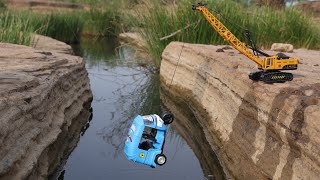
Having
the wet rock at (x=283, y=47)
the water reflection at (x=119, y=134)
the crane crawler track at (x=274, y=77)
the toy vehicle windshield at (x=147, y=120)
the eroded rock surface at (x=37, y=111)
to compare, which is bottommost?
the water reflection at (x=119, y=134)

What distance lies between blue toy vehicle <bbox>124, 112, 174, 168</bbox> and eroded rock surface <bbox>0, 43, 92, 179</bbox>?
32.2 inches

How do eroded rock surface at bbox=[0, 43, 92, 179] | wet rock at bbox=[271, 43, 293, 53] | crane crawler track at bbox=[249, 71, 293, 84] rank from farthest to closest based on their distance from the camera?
1. wet rock at bbox=[271, 43, 293, 53]
2. crane crawler track at bbox=[249, 71, 293, 84]
3. eroded rock surface at bbox=[0, 43, 92, 179]

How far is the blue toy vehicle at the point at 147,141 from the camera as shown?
12.8 feet

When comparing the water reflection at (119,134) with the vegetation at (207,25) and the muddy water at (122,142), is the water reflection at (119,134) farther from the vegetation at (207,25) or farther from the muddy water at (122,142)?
the vegetation at (207,25)

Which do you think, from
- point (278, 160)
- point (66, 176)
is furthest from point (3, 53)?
point (278, 160)

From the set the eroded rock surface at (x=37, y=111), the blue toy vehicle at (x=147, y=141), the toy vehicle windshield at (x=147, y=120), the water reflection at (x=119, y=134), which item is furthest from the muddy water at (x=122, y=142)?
the toy vehicle windshield at (x=147, y=120)

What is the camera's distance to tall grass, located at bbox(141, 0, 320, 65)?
9.96m

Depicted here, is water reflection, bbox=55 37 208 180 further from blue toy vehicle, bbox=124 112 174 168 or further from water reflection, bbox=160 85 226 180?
blue toy vehicle, bbox=124 112 174 168

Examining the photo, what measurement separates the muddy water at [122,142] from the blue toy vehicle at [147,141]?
40.7 inches

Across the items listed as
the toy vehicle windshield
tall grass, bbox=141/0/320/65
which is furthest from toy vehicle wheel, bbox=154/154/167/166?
tall grass, bbox=141/0/320/65

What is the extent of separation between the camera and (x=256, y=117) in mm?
4773

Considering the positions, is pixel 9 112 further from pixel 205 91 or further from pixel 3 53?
pixel 205 91

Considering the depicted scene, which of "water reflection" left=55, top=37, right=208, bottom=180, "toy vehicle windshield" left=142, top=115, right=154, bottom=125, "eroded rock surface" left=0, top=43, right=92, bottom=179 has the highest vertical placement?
"toy vehicle windshield" left=142, top=115, right=154, bottom=125

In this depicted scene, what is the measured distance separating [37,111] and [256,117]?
2157 mm
